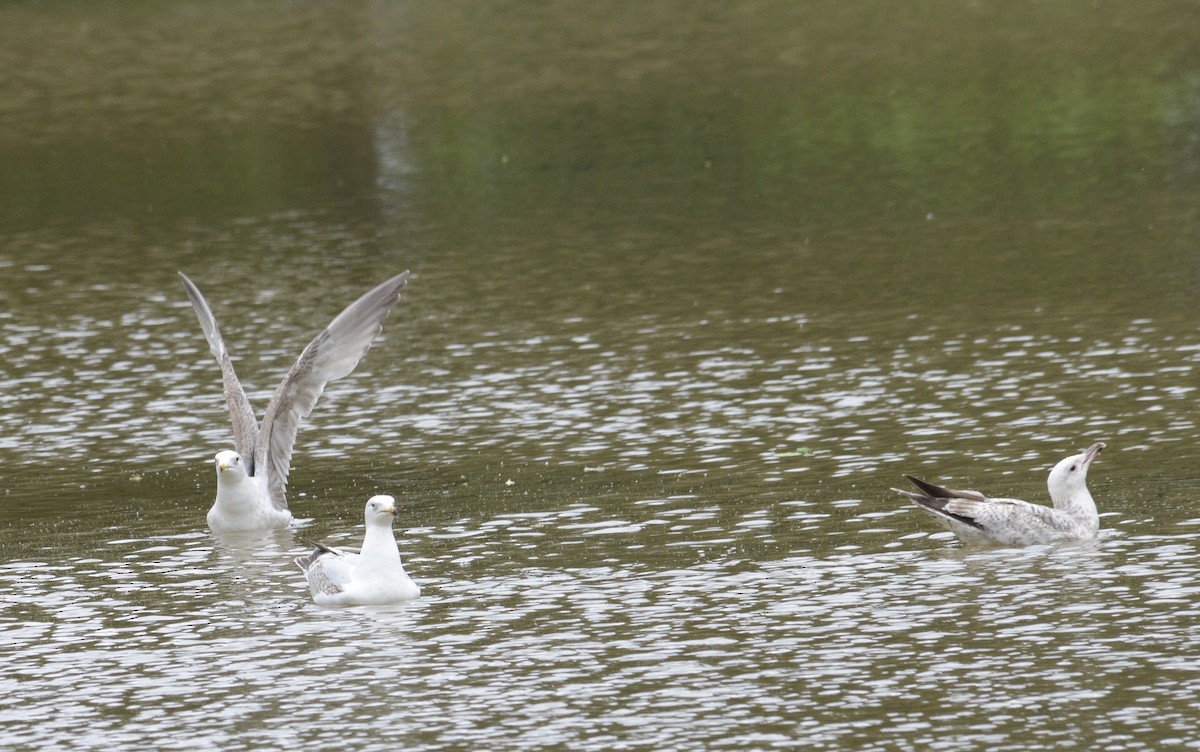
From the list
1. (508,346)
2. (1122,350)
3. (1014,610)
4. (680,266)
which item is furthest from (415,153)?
(1014,610)

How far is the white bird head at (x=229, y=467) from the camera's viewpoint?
1733cm

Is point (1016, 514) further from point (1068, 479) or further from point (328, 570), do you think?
point (328, 570)

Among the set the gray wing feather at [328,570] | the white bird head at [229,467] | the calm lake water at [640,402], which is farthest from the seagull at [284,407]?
the gray wing feather at [328,570]

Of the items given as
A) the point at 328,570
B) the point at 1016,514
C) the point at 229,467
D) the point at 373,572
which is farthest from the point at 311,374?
the point at 1016,514

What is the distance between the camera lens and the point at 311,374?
18.9 m

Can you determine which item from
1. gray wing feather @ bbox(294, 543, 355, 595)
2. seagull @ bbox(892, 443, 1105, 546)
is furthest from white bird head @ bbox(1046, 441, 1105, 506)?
gray wing feather @ bbox(294, 543, 355, 595)

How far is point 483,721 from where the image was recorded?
40.5 feet

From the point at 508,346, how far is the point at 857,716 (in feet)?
40.9

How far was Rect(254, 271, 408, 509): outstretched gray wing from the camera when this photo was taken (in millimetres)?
18594

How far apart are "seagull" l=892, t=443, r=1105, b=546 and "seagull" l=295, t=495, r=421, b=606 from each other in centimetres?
376

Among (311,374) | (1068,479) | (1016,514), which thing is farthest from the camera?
(311,374)

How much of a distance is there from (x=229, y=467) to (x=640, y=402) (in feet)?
17.0

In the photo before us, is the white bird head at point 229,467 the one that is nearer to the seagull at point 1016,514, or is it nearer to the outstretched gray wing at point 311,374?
the outstretched gray wing at point 311,374

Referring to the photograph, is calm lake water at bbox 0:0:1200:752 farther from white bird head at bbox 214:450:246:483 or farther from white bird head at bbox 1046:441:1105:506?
white bird head at bbox 214:450:246:483
